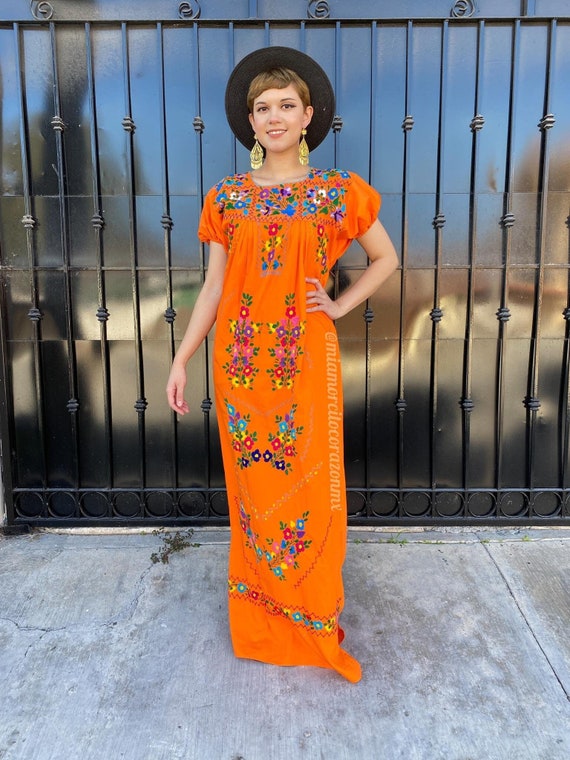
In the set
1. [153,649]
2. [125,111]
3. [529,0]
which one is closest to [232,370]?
[153,649]

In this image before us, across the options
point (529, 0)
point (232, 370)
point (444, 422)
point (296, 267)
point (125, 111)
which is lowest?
point (444, 422)

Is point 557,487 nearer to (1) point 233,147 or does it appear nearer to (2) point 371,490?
(2) point 371,490

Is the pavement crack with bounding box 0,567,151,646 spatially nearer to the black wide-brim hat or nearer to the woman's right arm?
the woman's right arm

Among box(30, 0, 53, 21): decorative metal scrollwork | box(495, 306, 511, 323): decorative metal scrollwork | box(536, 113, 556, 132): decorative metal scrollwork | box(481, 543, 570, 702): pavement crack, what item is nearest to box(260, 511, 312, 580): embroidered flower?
box(481, 543, 570, 702): pavement crack

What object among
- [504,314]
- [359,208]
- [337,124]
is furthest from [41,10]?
[504,314]

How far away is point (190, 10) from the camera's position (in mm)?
2600

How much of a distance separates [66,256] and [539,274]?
258 centimetres

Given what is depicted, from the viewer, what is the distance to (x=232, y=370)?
1.83 metres

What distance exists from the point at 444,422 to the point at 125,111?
7.97 feet

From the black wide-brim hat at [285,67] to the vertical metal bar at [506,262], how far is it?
1290 millimetres

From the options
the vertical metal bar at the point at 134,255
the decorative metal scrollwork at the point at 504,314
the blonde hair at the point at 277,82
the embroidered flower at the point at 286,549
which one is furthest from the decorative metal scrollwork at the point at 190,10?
the embroidered flower at the point at 286,549

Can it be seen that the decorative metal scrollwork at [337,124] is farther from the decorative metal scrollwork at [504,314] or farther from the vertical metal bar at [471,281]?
the decorative metal scrollwork at [504,314]

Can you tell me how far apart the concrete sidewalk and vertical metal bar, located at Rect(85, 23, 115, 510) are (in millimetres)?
659

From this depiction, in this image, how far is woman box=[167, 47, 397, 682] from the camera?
176 cm
